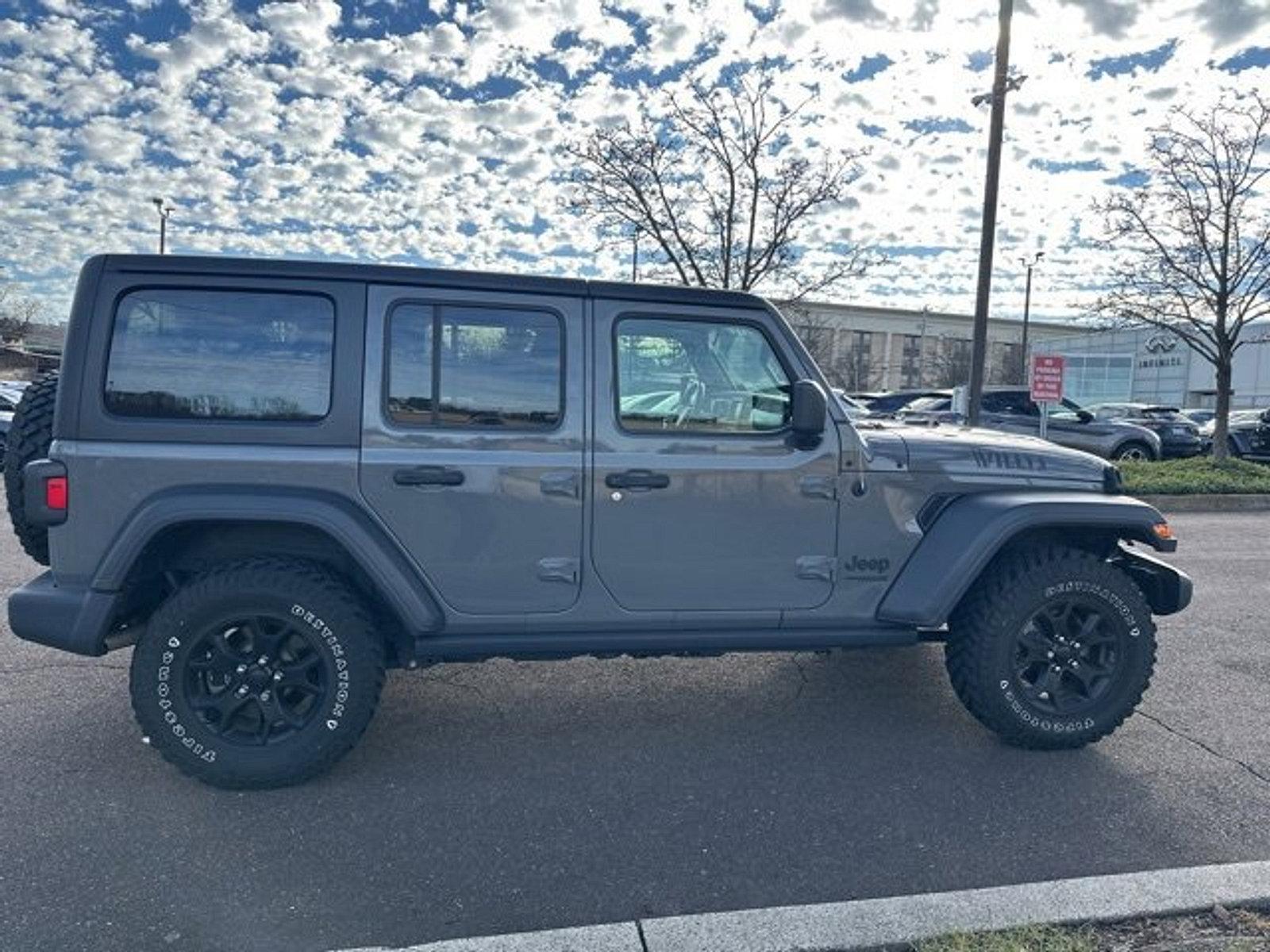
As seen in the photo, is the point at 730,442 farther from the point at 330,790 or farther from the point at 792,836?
the point at 330,790

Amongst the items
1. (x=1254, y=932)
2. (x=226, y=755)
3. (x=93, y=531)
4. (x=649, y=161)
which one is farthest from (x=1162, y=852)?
(x=649, y=161)

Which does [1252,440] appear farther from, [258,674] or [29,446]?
[29,446]

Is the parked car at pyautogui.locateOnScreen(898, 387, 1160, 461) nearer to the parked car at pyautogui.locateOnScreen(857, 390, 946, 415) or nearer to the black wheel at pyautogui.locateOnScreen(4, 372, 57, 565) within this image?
the parked car at pyautogui.locateOnScreen(857, 390, 946, 415)

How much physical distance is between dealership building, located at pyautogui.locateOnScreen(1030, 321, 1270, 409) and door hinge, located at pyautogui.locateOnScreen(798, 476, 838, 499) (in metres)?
47.7

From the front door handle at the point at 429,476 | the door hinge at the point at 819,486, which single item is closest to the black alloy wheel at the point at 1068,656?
the door hinge at the point at 819,486

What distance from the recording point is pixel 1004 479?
3.52 m

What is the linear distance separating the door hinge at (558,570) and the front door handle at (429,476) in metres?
0.49

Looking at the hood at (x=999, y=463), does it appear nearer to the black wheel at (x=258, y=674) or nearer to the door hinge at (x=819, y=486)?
the door hinge at (x=819, y=486)

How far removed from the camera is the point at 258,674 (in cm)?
308

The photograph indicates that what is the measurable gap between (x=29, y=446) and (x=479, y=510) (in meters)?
1.94

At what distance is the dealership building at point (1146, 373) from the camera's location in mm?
46688

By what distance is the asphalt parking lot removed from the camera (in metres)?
2.40

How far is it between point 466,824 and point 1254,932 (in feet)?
8.37

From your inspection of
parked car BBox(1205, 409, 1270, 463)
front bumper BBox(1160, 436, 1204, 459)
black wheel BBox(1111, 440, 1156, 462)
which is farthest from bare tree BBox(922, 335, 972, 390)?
black wheel BBox(1111, 440, 1156, 462)
